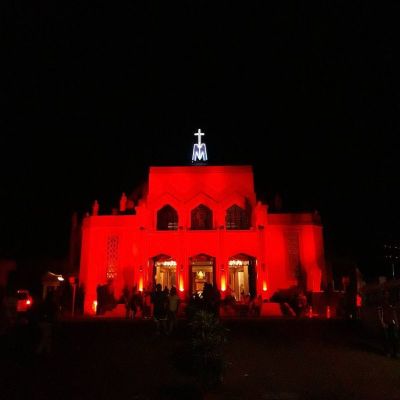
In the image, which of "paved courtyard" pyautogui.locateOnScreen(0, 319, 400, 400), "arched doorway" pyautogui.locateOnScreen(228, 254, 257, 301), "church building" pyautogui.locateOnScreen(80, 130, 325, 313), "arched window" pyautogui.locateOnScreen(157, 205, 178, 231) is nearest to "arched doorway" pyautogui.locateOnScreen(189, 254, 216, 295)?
"church building" pyautogui.locateOnScreen(80, 130, 325, 313)

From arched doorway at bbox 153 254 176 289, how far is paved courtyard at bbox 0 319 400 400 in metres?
13.1

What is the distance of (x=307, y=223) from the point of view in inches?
1166

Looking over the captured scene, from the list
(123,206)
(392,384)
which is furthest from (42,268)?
(392,384)

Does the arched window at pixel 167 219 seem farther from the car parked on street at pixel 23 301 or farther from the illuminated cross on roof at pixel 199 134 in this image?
the car parked on street at pixel 23 301

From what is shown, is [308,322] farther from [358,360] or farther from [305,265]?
[305,265]

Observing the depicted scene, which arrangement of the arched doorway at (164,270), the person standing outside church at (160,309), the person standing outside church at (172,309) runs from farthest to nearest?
the arched doorway at (164,270) → the person standing outside church at (172,309) → the person standing outside church at (160,309)

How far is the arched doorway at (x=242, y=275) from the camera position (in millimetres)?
29219

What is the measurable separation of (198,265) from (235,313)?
16.2 feet

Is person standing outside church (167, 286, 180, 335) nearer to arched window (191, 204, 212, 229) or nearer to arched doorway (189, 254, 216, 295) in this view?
arched doorway (189, 254, 216, 295)

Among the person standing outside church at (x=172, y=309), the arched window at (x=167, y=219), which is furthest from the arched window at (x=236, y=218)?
the person standing outside church at (x=172, y=309)

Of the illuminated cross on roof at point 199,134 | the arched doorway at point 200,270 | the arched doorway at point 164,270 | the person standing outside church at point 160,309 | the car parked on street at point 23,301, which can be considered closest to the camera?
the person standing outside church at point 160,309

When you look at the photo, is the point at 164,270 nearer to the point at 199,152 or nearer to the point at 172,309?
the point at 199,152

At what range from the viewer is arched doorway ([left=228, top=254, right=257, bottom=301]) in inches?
1150

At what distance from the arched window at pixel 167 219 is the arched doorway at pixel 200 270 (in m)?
2.68
